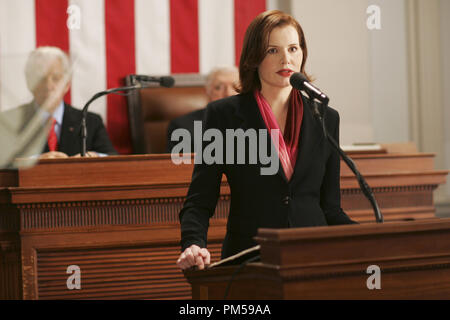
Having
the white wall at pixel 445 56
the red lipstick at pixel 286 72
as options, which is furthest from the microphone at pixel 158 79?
the white wall at pixel 445 56

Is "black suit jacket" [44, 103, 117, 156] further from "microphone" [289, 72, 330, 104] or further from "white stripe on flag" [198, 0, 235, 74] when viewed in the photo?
"microphone" [289, 72, 330, 104]

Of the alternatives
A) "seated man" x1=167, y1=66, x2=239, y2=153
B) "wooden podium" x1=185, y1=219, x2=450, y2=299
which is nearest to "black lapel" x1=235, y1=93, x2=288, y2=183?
"wooden podium" x1=185, y1=219, x2=450, y2=299

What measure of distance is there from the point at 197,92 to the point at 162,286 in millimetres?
2217

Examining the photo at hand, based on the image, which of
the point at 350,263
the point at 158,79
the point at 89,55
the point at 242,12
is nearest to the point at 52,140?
the point at 158,79

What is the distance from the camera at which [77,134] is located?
12.6 feet

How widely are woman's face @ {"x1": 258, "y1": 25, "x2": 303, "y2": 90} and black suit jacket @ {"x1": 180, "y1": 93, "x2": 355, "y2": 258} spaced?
0.09 meters

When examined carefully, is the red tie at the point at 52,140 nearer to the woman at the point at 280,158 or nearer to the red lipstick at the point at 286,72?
the woman at the point at 280,158

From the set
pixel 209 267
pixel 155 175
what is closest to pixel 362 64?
pixel 155 175

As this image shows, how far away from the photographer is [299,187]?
1.79 m

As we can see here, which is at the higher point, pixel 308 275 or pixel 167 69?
pixel 167 69

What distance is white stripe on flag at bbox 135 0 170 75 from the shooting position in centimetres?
514
